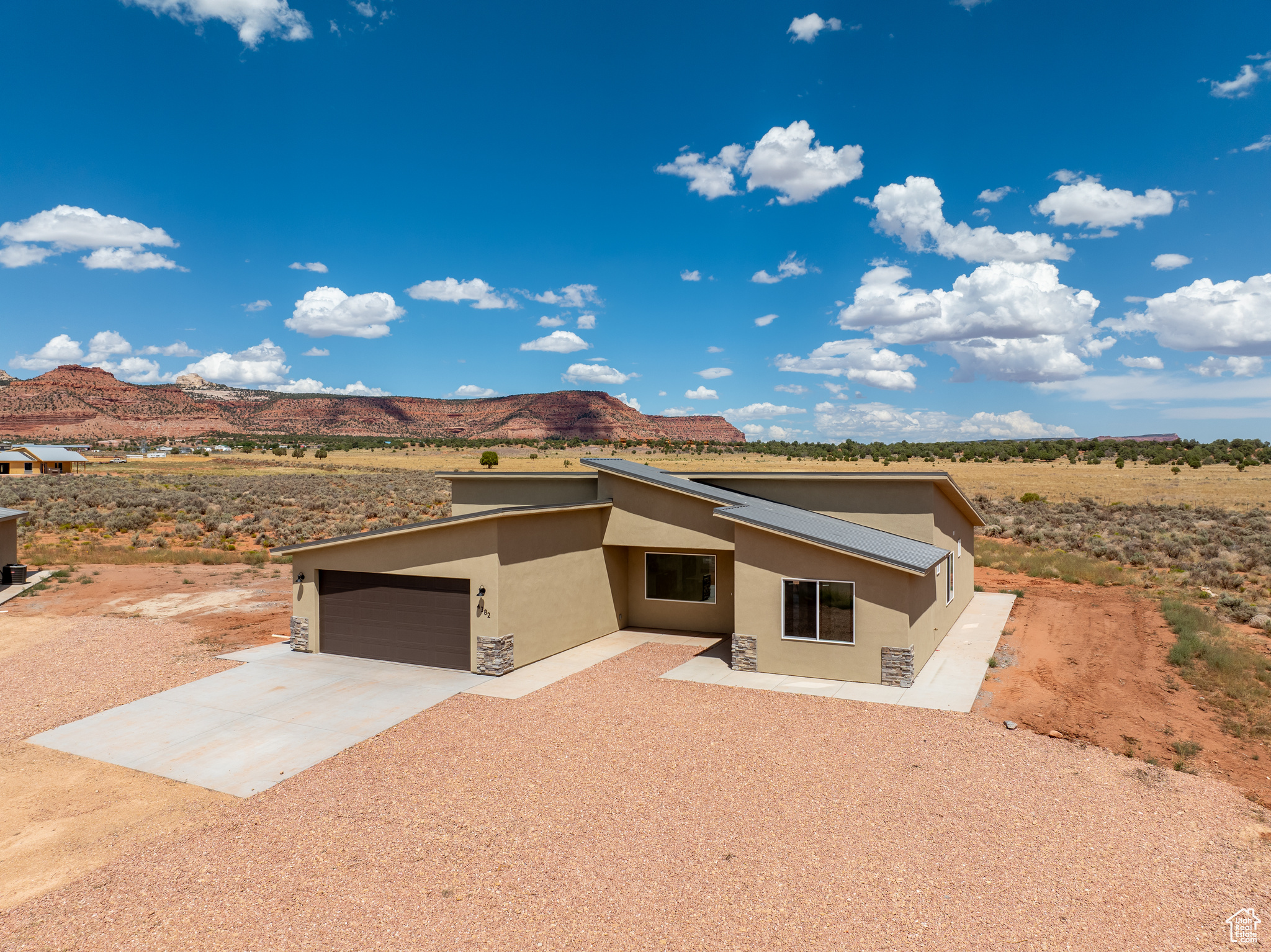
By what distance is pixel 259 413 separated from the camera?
562ft

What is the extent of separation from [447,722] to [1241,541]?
3263 centimetres

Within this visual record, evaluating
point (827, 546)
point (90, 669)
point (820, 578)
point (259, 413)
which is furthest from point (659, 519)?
point (259, 413)

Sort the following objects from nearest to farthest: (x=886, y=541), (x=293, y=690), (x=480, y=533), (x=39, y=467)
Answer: (x=293, y=690), (x=480, y=533), (x=886, y=541), (x=39, y=467)

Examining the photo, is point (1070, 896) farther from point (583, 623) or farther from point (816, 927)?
point (583, 623)

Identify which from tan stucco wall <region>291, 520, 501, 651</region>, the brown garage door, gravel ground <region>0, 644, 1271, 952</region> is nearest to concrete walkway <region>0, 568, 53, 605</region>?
tan stucco wall <region>291, 520, 501, 651</region>

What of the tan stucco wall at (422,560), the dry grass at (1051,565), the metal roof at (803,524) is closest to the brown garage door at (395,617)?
the tan stucco wall at (422,560)

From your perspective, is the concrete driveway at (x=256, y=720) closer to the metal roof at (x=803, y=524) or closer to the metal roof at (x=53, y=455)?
the metal roof at (x=803, y=524)

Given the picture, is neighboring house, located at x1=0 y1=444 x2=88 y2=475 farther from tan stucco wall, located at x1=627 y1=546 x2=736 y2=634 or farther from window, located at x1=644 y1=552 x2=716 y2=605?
window, located at x1=644 y1=552 x2=716 y2=605

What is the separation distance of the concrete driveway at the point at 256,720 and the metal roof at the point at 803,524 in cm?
592

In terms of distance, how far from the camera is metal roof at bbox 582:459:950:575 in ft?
44.6

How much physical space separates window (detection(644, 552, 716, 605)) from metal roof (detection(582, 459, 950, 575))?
1.85 m

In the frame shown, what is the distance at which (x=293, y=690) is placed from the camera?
1336cm

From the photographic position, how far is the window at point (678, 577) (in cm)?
1806

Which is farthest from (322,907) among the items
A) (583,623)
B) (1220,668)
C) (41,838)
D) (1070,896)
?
(1220,668)
